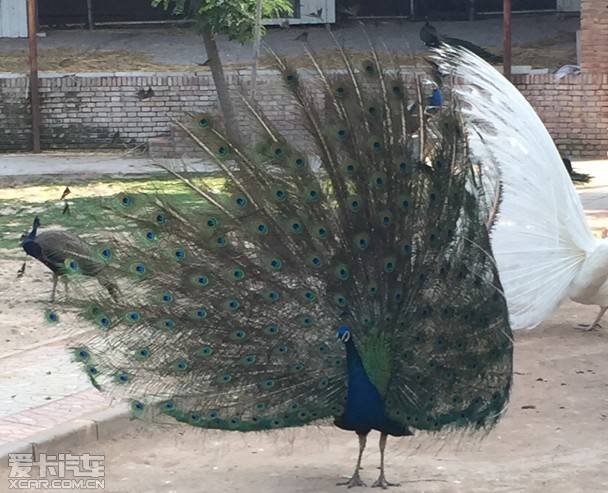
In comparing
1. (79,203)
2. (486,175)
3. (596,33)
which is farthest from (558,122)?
(486,175)

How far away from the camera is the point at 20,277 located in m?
10.5

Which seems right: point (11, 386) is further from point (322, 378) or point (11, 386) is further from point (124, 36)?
point (124, 36)

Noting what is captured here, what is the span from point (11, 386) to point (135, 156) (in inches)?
460

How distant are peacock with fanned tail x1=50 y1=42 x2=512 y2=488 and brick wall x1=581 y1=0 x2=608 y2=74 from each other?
13159 mm

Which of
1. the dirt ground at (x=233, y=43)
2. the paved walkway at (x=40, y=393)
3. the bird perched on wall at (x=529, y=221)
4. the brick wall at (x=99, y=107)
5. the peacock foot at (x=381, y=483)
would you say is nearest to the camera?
the peacock foot at (x=381, y=483)

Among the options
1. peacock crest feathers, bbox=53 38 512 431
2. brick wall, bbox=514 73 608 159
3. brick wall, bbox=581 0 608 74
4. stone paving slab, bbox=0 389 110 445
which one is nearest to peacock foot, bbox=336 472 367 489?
peacock crest feathers, bbox=53 38 512 431

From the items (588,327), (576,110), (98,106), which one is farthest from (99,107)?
(588,327)

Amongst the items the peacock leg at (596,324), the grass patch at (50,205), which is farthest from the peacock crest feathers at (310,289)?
the grass patch at (50,205)

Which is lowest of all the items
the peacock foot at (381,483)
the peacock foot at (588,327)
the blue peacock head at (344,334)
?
the peacock foot at (588,327)

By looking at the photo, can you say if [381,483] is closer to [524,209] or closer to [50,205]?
[524,209]

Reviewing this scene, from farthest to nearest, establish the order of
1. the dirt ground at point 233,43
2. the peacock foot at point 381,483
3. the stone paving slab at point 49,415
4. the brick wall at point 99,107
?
1. the dirt ground at point 233,43
2. the brick wall at point 99,107
3. the stone paving slab at point 49,415
4. the peacock foot at point 381,483

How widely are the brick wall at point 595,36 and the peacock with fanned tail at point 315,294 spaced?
13.2 meters

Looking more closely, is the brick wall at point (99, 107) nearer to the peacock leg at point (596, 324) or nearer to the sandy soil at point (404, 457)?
the peacock leg at point (596, 324)

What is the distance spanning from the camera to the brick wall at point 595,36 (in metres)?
18.0
